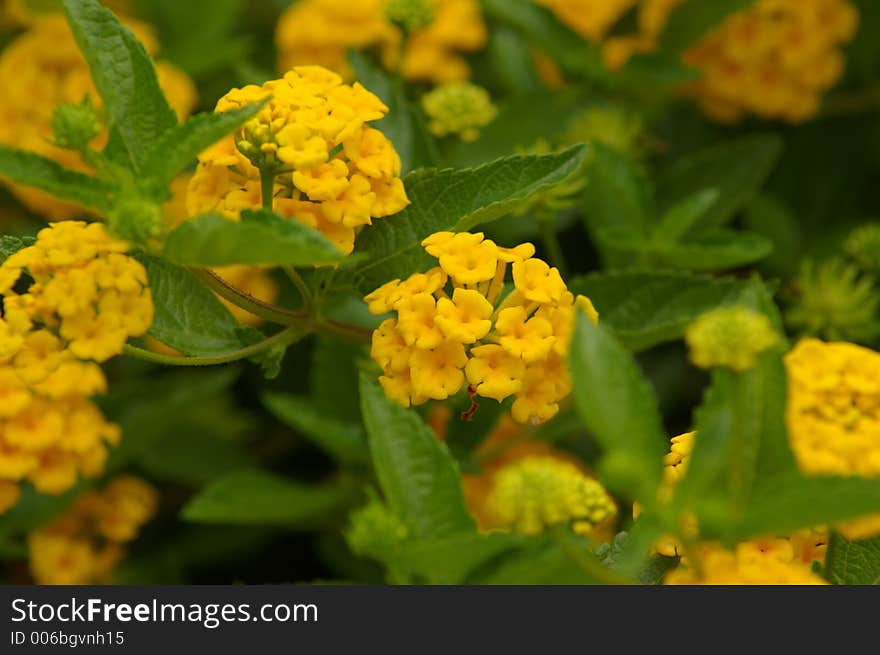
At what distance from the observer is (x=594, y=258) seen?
6.37ft

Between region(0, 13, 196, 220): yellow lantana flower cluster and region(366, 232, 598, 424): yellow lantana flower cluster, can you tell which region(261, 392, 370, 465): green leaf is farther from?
region(0, 13, 196, 220): yellow lantana flower cluster

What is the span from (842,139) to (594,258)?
543 millimetres

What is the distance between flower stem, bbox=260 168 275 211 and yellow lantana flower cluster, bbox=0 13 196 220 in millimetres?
748

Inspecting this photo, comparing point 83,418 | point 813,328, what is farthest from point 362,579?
point 813,328

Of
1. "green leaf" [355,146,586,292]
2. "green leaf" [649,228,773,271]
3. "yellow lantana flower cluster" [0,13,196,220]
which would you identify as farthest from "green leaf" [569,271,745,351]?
"yellow lantana flower cluster" [0,13,196,220]

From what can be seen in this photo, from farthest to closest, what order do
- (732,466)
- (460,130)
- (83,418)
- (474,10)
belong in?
(474,10) → (460,130) → (83,418) → (732,466)

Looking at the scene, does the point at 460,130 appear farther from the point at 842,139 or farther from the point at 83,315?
the point at 842,139

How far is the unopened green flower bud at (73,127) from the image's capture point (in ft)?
3.31

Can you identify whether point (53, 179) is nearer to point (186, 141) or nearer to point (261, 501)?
point (186, 141)

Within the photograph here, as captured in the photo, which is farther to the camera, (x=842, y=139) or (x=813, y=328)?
(x=842, y=139)

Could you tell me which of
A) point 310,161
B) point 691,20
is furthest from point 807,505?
point 691,20

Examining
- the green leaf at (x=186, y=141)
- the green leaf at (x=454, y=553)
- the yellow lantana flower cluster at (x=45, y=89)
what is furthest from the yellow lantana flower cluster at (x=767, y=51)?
the green leaf at (x=454, y=553)

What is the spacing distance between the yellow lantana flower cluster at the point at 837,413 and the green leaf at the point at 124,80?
25.9 inches

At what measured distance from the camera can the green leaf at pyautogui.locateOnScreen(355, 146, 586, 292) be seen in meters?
1.13
